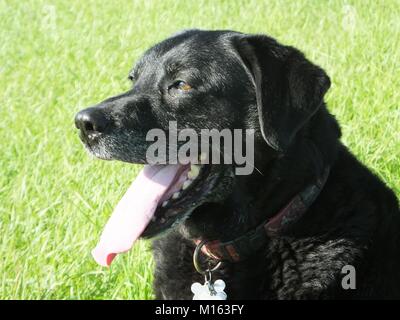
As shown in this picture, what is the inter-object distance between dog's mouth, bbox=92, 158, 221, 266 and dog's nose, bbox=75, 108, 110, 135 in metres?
0.29

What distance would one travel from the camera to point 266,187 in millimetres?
3027

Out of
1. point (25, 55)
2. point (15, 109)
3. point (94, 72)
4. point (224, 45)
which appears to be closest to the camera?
point (224, 45)

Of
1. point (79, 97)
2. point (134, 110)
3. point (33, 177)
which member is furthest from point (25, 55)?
point (134, 110)

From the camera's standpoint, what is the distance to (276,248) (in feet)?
9.84

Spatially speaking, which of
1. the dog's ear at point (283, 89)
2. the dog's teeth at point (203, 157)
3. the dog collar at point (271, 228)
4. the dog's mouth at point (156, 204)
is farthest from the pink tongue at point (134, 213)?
the dog's ear at point (283, 89)

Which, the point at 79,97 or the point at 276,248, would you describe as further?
the point at 79,97

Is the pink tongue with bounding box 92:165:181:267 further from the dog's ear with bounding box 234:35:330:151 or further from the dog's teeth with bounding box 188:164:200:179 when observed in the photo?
the dog's ear with bounding box 234:35:330:151

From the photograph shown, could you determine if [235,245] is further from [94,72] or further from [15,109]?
[94,72]

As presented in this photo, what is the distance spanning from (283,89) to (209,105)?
1.09 feet

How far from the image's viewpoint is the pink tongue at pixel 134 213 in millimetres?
2965

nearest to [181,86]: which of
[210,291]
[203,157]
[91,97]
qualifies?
[203,157]

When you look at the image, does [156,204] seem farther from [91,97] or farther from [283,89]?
[91,97]

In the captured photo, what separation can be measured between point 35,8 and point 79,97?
449cm

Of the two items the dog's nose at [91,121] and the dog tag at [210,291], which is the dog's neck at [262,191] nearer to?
the dog tag at [210,291]
